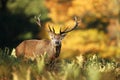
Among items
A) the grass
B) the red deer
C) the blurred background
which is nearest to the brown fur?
the red deer

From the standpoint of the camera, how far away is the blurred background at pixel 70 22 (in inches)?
1346

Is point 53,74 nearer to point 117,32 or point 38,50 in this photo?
point 38,50

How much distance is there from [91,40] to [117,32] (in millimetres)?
2315

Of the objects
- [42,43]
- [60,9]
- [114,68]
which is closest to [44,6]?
[60,9]

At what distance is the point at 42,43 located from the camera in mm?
14555

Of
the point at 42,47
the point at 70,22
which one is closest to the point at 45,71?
the point at 42,47

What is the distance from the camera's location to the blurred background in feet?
112

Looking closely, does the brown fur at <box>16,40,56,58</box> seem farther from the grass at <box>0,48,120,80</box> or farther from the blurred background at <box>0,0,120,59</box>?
the blurred background at <box>0,0,120,59</box>

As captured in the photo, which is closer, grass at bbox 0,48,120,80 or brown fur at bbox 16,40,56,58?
grass at bbox 0,48,120,80

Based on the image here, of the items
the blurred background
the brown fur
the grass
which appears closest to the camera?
the grass

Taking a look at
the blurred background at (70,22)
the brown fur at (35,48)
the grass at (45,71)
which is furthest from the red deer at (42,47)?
the blurred background at (70,22)

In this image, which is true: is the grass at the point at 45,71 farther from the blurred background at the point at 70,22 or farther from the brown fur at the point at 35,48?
the blurred background at the point at 70,22

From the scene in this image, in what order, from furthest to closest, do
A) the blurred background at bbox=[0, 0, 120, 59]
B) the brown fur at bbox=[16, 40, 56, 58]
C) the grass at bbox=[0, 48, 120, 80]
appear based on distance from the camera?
the blurred background at bbox=[0, 0, 120, 59], the brown fur at bbox=[16, 40, 56, 58], the grass at bbox=[0, 48, 120, 80]

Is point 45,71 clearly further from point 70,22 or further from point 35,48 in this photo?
point 70,22
